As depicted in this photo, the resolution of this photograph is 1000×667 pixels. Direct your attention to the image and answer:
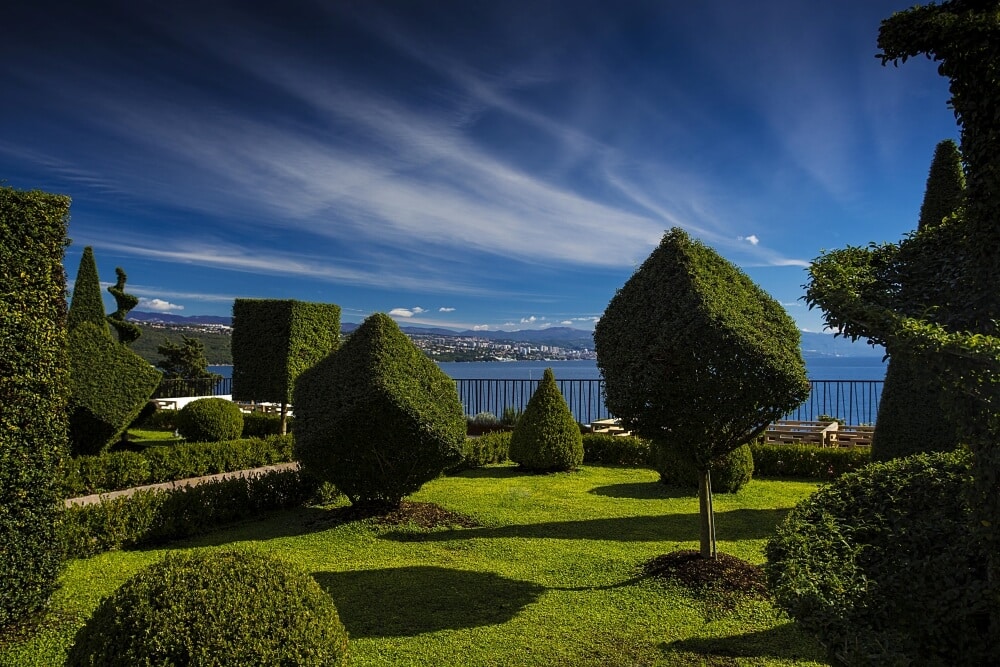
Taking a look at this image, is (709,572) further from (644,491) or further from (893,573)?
(644,491)

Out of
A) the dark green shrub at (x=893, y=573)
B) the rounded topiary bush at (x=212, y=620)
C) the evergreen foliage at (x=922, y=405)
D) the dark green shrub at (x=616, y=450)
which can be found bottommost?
the dark green shrub at (x=616, y=450)

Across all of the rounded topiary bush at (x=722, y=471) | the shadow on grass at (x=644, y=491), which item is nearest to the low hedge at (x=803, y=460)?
the rounded topiary bush at (x=722, y=471)

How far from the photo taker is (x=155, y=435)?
19953 mm

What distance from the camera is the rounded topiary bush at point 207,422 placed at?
55.1 ft

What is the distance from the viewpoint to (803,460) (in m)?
12.9

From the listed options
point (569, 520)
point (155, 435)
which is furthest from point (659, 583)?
point (155, 435)

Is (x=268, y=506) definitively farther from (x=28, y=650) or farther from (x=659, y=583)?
(x=659, y=583)

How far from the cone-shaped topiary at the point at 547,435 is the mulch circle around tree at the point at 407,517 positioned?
Answer: 4048 millimetres

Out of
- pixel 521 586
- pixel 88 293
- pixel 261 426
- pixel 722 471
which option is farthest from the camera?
pixel 261 426

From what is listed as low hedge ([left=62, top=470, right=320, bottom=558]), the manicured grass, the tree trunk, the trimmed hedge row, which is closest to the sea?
the tree trunk

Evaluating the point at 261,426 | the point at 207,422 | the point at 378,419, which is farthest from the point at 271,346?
the point at 378,419

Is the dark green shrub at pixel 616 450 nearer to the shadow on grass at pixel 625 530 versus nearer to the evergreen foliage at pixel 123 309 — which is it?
the shadow on grass at pixel 625 530

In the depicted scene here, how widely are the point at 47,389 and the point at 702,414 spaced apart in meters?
5.93

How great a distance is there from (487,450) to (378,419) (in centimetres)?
667
